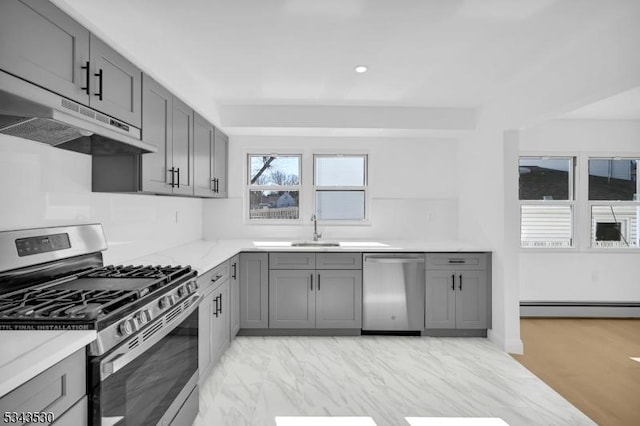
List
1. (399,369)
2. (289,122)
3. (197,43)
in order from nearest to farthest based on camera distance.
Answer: (197,43) → (399,369) → (289,122)

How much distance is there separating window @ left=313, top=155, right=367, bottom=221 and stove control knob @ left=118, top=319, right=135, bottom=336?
10.4 ft

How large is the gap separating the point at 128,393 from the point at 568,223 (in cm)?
500

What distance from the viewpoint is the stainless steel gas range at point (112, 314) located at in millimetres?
1234

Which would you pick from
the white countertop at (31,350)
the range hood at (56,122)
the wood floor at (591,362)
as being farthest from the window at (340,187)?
the white countertop at (31,350)

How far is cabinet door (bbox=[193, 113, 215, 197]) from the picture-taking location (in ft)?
10.7

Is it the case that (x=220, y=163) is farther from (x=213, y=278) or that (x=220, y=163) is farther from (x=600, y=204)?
(x=600, y=204)

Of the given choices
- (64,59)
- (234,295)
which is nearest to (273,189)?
(234,295)

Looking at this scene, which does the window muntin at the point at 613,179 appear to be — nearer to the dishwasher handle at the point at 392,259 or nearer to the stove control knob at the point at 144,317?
the dishwasher handle at the point at 392,259

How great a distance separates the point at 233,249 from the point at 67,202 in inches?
61.0

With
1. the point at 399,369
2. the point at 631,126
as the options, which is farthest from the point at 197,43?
the point at 631,126

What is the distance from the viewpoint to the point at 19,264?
5.43ft

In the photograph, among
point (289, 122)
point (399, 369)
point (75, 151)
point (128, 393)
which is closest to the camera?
point (128, 393)

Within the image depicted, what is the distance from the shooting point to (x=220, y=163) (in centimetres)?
402

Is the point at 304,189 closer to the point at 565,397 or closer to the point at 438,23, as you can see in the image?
the point at 438,23
